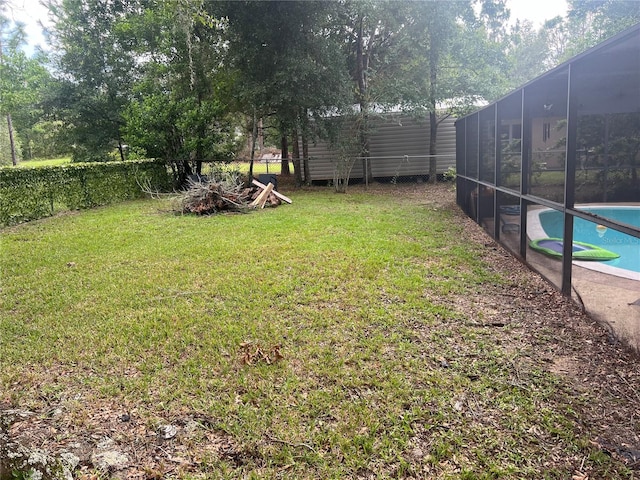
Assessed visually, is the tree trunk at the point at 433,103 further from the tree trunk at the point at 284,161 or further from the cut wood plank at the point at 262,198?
the cut wood plank at the point at 262,198

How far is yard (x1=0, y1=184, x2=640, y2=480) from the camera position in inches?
81.1

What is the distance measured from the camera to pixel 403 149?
48.8 feet

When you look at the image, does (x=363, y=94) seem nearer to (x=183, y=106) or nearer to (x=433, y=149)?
A: (x=433, y=149)

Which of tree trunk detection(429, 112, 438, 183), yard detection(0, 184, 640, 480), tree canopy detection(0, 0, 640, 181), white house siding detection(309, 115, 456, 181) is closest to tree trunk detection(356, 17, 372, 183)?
tree canopy detection(0, 0, 640, 181)

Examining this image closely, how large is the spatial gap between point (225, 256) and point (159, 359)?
107 inches

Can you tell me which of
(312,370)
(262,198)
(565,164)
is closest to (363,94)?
(262,198)

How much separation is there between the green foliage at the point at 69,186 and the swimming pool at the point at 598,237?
29.1 feet

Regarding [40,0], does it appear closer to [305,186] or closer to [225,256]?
[225,256]

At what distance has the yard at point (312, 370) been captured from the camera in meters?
2.06

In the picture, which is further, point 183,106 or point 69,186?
point 183,106

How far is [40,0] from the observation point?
3646 mm

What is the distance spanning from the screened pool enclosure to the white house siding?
235 inches

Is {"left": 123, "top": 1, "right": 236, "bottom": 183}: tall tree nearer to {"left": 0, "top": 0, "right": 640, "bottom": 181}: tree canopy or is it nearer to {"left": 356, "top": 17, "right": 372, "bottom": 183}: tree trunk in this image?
{"left": 0, "top": 0, "right": 640, "bottom": 181}: tree canopy

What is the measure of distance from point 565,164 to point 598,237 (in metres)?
1.55
